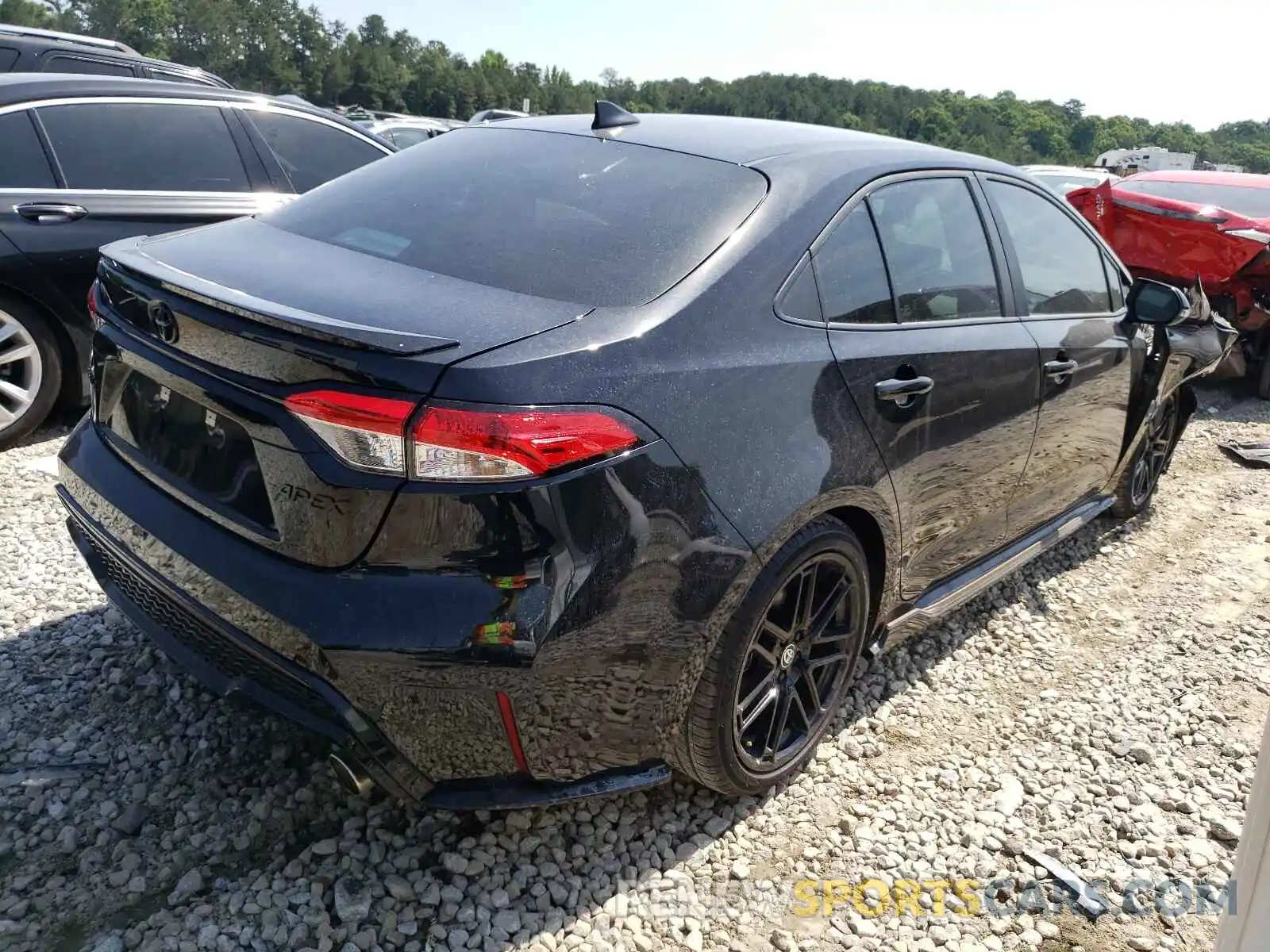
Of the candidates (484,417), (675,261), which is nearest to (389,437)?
(484,417)

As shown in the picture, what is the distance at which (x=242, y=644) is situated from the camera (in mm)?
1965

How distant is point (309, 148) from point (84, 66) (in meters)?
3.86

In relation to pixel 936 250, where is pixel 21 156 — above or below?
below

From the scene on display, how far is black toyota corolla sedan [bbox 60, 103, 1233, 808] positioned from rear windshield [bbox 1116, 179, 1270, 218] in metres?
6.31

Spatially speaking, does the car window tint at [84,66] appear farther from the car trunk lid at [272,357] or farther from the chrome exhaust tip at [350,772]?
the chrome exhaust tip at [350,772]

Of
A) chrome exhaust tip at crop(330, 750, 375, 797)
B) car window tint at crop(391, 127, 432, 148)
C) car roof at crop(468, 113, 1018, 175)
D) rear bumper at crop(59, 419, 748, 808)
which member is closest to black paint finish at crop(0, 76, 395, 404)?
car roof at crop(468, 113, 1018, 175)

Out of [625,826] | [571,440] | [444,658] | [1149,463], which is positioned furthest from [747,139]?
[1149,463]

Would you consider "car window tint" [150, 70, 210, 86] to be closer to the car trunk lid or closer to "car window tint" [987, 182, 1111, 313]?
the car trunk lid

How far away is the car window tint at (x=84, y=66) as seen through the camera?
7.56 meters

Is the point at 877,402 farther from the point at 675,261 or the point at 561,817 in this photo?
the point at 561,817

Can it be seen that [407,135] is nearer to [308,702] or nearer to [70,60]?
[70,60]

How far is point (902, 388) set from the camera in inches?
99.3

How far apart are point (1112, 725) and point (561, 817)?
1.81 metres

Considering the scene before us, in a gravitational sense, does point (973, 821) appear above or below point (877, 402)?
below
